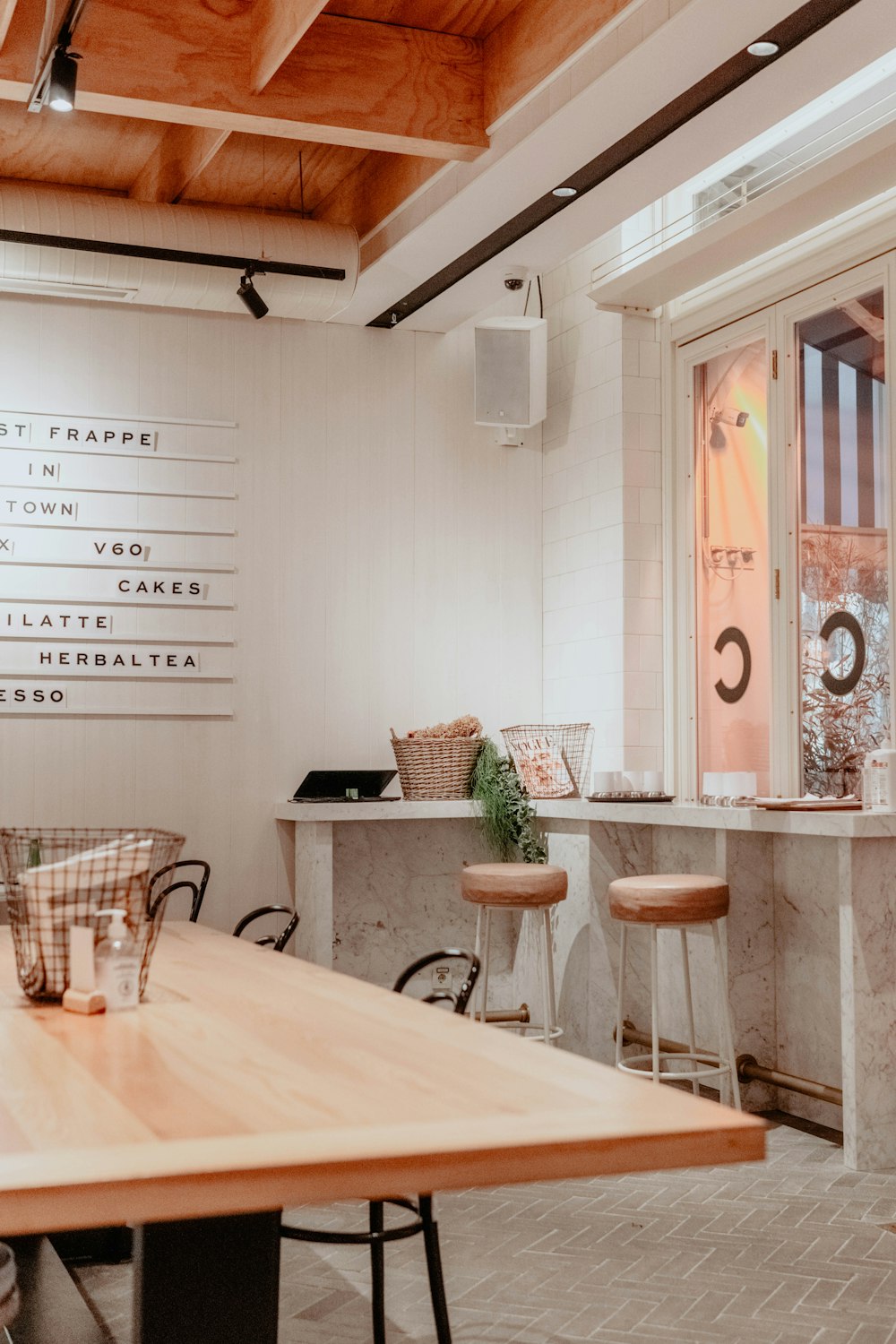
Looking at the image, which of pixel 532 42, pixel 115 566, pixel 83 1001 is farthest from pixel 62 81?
pixel 83 1001

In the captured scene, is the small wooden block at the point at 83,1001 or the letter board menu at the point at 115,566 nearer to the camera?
the small wooden block at the point at 83,1001

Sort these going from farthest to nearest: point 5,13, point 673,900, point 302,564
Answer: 1. point 302,564
2. point 673,900
3. point 5,13

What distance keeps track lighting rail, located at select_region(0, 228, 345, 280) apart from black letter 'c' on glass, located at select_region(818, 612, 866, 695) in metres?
2.45

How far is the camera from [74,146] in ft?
17.6

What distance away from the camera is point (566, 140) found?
442cm

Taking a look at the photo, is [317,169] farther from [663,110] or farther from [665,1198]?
[665,1198]

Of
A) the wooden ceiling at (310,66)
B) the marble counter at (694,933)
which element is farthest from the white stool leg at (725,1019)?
the wooden ceiling at (310,66)

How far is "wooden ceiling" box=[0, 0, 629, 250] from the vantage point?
13.3 ft

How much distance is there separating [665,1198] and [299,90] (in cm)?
361

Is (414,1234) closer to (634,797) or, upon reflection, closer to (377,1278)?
(377,1278)

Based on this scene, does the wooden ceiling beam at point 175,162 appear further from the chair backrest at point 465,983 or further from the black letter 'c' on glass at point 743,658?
the chair backrest at point 465,983

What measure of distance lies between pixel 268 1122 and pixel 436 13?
12.9ft

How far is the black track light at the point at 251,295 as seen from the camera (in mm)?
5434

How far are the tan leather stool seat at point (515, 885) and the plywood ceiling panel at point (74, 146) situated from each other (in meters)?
3.16
